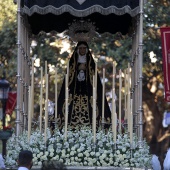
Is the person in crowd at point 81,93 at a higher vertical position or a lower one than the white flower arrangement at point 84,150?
higher

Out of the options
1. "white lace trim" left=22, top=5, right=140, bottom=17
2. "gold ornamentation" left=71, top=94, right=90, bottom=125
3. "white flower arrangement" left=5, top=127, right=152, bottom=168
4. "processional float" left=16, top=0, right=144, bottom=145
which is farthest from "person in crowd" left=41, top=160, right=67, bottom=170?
"gold ornamentation" left=71, top=94, right=90, bottom=125

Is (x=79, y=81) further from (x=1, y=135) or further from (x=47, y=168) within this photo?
(x=47, y=168)

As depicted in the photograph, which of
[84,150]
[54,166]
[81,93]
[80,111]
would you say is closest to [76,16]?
[81,93]

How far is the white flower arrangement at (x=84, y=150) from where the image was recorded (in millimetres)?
14367

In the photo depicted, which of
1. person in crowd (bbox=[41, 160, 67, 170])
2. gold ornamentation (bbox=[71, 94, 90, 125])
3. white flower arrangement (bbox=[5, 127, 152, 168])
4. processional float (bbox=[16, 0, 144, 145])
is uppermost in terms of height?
processional float (bbox=[16, 0, 144, 145])

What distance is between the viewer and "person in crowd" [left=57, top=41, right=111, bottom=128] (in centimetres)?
1641

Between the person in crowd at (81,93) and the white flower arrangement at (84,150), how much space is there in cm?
158

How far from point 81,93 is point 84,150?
2.45 m

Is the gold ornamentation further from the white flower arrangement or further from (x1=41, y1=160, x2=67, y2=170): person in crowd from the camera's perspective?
(x1=41, y1=160, x2=67, y2=170): person in crowd

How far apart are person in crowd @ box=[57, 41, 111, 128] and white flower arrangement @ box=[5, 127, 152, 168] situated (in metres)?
1.58

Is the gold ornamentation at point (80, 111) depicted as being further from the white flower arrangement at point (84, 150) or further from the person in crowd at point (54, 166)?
the person in crowd at point (54, 166)

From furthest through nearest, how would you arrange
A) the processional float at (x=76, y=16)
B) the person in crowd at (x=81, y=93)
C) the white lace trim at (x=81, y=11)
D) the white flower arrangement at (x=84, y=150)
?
the person in crowd at (x=81, y=93)
the white lace trim at (x=81, y=11)
the processional float at (x=76, y=16)
the white flower arrangement at (x=84, y=150)

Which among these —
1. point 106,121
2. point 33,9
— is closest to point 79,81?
point 106,121

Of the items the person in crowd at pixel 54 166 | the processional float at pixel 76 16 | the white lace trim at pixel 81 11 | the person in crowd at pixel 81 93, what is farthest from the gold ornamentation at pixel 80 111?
the person in crowd at pixel 54 166
